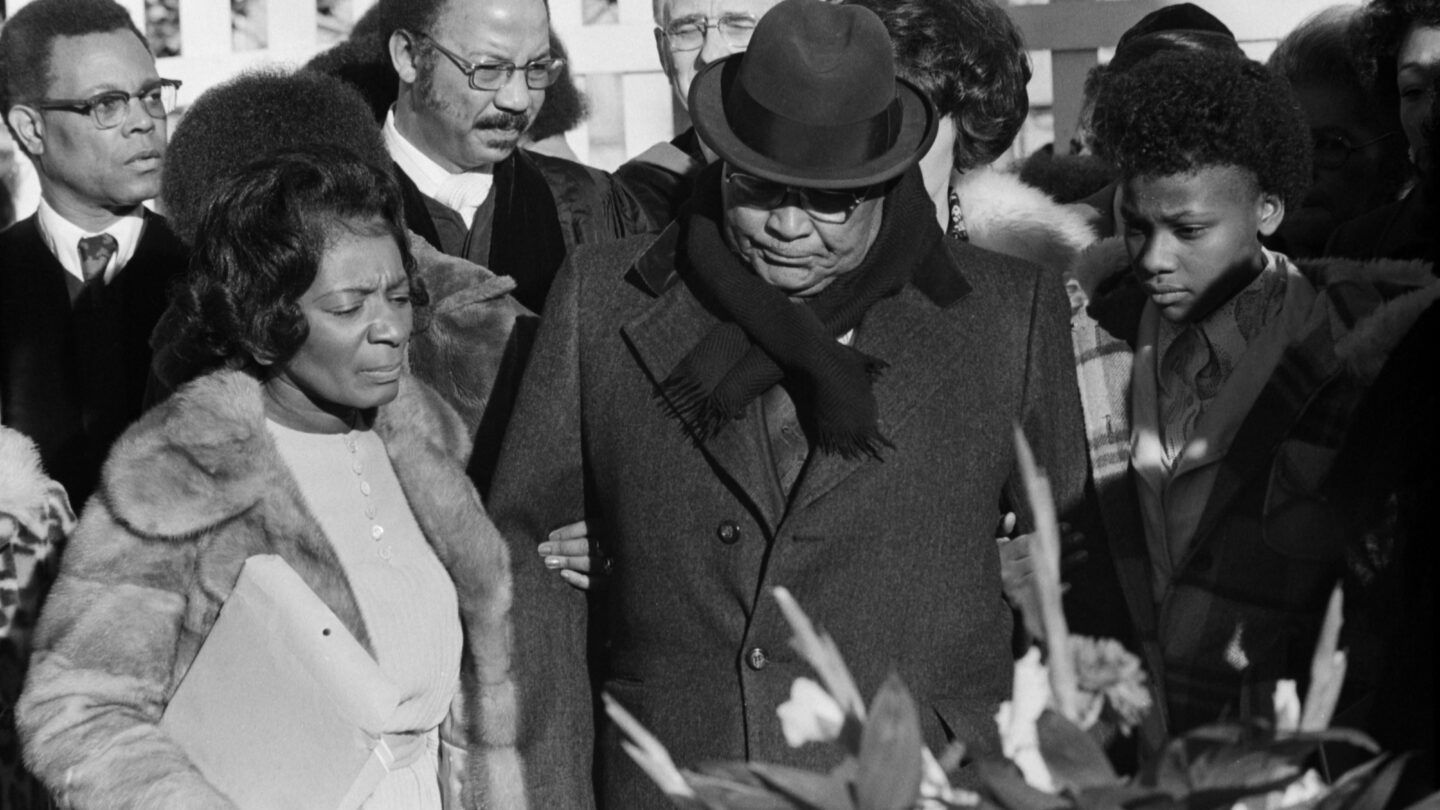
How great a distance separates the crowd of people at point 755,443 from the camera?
2695 millimetres

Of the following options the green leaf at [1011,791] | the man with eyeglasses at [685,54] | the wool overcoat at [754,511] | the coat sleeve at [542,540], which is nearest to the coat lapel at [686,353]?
the wool overcoat at [754,511]

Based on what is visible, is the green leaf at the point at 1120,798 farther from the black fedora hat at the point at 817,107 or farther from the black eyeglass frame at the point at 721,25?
the black eyeglass frame at the point at 721,25

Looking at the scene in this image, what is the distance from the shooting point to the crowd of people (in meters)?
2.70

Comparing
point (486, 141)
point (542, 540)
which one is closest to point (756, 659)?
point (542, 540)

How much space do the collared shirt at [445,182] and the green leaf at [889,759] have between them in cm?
300

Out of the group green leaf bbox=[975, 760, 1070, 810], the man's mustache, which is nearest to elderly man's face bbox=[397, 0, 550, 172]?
the man's mustache

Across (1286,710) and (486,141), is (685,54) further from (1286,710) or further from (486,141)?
(1286,710)

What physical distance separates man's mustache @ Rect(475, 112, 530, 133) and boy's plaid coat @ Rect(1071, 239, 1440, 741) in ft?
5.46

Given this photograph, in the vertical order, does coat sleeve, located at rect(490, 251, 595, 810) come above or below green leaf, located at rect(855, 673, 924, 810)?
below

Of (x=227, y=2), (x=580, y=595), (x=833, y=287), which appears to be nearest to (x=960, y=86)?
(x=833, y=287)

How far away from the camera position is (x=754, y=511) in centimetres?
275

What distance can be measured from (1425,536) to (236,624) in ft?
5.40

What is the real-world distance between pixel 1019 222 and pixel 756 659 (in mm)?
1596

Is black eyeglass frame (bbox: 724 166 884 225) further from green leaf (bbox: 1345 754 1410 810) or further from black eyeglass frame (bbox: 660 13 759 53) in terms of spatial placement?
black eyeglass frame (bbox: 660 13 759 53)
